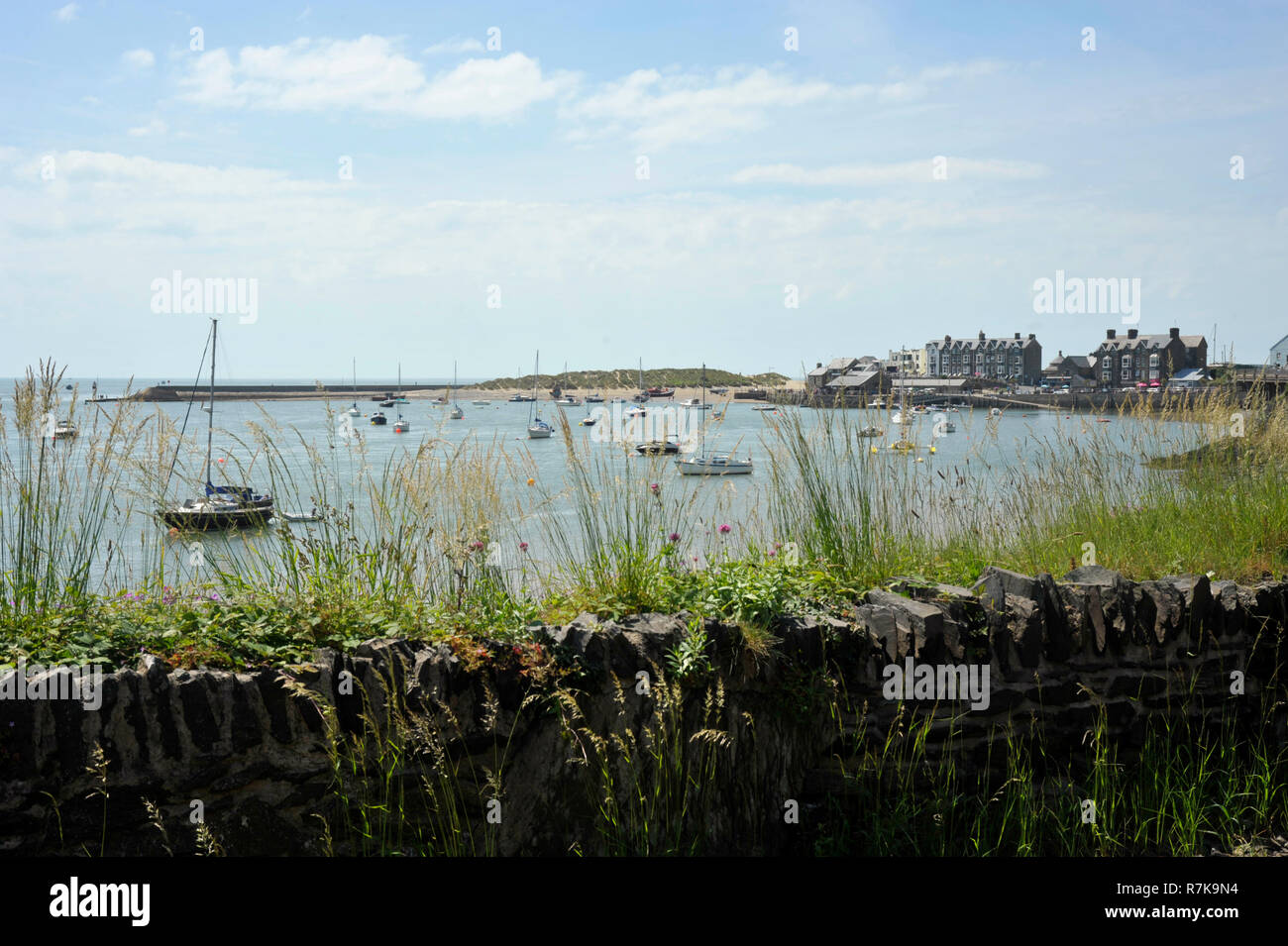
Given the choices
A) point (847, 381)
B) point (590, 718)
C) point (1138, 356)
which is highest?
point (1138, 356)

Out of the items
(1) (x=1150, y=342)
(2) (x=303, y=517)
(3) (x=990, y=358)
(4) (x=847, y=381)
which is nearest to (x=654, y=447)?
(2) (x=303, y=517)

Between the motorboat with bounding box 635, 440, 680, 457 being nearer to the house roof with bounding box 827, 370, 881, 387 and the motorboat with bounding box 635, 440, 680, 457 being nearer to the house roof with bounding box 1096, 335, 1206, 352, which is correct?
the house roof with bounding box 827, 370, 881, 387

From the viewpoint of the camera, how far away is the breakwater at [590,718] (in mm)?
2887

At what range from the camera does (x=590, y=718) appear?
131 inches

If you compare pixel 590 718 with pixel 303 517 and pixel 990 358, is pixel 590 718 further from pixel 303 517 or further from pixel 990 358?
pixel 990 358

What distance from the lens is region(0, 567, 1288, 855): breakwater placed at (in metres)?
2.89

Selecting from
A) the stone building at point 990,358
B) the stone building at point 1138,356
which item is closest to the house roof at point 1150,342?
the stone building at point 1138,356

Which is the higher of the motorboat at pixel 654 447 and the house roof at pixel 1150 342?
the house roof at pixel 1150 342

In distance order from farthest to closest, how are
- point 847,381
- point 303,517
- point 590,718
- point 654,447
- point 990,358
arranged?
point 990,358
point 847,381
point 654,447
point 303,517
point 590,718

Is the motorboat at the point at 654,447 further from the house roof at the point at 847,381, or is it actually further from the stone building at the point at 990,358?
the stone building at the point at 990,358

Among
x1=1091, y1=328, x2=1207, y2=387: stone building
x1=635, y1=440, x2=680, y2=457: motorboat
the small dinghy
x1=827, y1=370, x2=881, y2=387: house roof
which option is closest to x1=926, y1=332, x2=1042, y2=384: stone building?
x1=1091, y1=328, x2=1207, y2=387: stone building

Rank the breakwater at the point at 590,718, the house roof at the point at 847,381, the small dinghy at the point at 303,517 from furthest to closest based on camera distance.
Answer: the house roof at the point at 847,381 < the small dinghy at the point at 303,517 < the breakwater at the point at 590,718

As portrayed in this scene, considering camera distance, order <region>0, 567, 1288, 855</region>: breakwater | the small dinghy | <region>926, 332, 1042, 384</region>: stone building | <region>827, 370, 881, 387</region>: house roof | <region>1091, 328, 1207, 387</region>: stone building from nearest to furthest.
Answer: <region>0, 567, 1288, 855</region>: breakwater < the small dinghy < <region>827, 370, 881, 387</region>: house roof < <region>1091, 328, 1207, 387</region>: stone building < <region>926, 332, 1042, 384</region>: stone building

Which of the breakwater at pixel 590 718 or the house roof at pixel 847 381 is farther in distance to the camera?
the house roof at pixel 847 381
